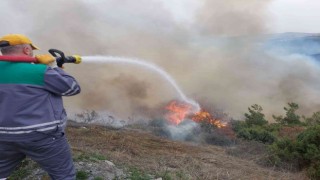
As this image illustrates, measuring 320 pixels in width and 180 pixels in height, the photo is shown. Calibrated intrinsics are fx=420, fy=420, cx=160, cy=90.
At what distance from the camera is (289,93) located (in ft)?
72.6

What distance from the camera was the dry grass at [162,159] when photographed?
560cm

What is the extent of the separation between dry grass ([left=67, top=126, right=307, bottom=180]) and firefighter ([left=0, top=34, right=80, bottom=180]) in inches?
84.4

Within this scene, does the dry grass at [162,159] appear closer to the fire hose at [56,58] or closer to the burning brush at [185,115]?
the fire hose at [56,58]

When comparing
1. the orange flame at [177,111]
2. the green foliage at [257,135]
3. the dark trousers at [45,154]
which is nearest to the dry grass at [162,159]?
the dark trousers at [45,154]

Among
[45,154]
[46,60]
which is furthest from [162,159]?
[46,60]

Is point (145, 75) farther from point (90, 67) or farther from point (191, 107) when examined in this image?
point (191, 107)

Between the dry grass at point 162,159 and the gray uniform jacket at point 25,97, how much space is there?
2269 mm

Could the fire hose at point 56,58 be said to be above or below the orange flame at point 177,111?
below

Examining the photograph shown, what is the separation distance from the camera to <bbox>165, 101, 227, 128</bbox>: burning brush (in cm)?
1339

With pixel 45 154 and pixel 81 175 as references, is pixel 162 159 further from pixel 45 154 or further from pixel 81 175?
pixel 45 154

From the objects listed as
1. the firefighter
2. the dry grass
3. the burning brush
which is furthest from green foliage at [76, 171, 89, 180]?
the burning brush

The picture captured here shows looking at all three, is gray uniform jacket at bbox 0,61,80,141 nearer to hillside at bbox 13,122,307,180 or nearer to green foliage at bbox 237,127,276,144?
hillside at bbox 13,122,307,180

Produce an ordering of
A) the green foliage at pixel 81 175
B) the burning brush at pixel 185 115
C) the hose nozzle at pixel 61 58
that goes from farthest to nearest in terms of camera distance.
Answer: the burning brush at pixel 185 115, the green foliage at pixel 81 175, the hose nozzle at pixel 61 58

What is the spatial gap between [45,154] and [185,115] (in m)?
11.1
